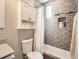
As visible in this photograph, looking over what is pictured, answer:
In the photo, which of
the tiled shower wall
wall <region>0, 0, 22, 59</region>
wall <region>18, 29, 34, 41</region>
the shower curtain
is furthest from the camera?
the shower curtain

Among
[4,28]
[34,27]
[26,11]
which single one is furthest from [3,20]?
[34,27]

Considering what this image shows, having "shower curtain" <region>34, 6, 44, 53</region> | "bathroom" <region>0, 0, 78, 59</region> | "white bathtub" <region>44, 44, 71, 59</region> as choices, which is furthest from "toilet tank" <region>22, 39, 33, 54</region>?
"white bathtub" <region>44, 44, 71, 59</region>

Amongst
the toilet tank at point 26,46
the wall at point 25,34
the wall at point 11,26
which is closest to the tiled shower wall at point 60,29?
the wall at point 25,34

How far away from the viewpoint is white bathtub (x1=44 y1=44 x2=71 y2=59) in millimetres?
2059

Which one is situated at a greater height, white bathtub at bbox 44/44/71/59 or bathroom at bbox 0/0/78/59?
bathroom at bbox 0/0/78/59

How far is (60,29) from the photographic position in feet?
7.37

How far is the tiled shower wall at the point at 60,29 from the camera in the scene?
2.01 m

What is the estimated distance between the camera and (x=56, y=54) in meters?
2.32

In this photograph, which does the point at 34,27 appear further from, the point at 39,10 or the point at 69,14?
the point at 69,14

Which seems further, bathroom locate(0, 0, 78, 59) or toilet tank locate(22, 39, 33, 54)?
toilet tank locate(22, 39, 33, 54)

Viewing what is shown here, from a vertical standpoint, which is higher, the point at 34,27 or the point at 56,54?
the point at 34,27

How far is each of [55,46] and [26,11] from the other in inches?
46.2

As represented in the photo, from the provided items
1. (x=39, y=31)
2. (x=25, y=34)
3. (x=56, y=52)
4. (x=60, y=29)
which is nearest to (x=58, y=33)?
(x=60, y=29)

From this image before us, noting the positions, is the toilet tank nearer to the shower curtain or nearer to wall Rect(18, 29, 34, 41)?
wall Rect(18, 29, 34, 41)
